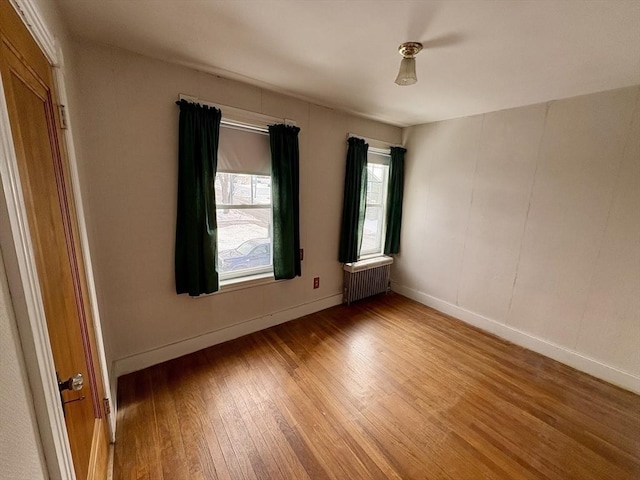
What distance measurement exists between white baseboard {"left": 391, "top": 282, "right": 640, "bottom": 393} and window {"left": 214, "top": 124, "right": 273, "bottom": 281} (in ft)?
7.63

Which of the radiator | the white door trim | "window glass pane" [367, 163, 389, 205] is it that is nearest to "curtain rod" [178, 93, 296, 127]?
"window glass pane" [367, 163, 389, 205]

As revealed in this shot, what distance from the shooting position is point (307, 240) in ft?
9.62

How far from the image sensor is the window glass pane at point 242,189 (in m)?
2.30

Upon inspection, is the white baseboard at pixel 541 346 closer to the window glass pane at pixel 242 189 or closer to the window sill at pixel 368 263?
the window sill at pixel 368 263

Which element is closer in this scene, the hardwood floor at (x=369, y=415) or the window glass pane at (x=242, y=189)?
the hardwood floor at (x=369, y=415)

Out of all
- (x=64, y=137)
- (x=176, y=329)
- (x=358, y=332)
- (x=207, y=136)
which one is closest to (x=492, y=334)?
(x=358, y=332)

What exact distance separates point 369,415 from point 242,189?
2131mm

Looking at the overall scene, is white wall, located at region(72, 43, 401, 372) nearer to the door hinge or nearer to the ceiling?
the ceiling

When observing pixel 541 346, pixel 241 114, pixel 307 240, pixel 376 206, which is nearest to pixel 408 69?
pixel 241 114

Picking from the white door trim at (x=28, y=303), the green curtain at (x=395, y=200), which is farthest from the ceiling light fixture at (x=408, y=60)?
the green curtain at (x=395, y=200)

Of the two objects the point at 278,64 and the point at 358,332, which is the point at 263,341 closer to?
the point at 358,332

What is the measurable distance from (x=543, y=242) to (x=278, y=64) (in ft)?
9.48

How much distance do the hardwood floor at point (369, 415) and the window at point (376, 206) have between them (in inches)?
60.8

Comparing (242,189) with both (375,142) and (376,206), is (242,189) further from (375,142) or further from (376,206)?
(376,206)
